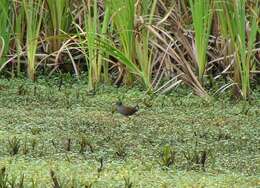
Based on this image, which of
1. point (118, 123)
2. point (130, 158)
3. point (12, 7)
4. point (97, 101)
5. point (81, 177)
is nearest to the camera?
point (81, 177)

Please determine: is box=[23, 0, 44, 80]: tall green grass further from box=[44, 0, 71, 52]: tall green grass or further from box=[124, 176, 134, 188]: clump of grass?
box=[124, 176, 134, 188]: clump of grass

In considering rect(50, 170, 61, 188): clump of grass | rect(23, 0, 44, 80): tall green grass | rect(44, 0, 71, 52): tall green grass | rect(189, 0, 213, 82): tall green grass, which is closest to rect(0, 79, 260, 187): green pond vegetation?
rect(50, 170, 61, 188): clump of grass

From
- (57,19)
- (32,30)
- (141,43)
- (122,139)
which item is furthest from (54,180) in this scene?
(57,19)

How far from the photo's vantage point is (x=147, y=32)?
5902 mm

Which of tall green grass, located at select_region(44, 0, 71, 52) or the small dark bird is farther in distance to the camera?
tall green grass, located at select_region(44, 0, 71, 52)

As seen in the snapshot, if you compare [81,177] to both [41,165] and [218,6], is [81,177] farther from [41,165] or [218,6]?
[218,6]

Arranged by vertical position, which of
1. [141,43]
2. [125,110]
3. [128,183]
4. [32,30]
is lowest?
[128,183]

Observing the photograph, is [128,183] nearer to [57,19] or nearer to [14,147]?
[14,147]

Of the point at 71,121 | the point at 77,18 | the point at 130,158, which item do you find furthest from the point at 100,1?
the point at 130,158

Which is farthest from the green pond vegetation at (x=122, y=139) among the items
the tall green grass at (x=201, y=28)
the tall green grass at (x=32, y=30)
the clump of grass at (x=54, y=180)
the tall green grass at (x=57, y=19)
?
the tall green grass at (x=57, y=19)

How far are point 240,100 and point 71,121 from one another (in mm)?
1208

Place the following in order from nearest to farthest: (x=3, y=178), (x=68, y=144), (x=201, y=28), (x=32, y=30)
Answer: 1. (x=3, y=178)
2. (x=68, y=144)
3. (x=201, y=28)
4. (x=32, y=30)

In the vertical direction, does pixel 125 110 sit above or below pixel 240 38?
below

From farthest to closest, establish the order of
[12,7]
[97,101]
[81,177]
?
[12,7] < [97,101] < [81,177]
